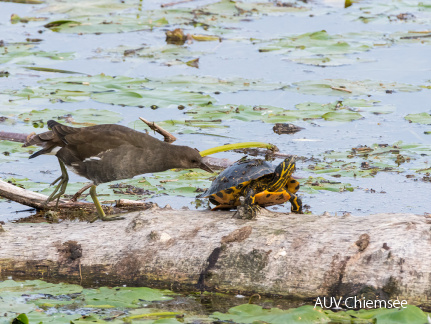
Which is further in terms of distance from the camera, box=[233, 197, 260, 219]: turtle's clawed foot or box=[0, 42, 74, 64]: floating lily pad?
box=[0, 42, 74, 64]: floating lily pad

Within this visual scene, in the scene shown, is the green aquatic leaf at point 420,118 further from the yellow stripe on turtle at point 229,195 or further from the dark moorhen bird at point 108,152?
the dark moorhen bird at point 108,152

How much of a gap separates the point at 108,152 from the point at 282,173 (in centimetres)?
136

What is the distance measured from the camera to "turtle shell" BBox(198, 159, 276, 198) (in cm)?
534

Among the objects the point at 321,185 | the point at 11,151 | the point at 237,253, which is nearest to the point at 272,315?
the point at 237,253

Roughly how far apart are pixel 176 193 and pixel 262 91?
324 centimetres

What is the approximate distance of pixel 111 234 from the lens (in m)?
4.68

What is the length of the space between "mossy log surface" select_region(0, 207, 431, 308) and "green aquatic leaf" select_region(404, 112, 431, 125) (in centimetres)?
355

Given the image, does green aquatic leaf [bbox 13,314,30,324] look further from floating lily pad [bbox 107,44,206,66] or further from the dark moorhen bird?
floating lily pad [bbox 107,44,206,66]

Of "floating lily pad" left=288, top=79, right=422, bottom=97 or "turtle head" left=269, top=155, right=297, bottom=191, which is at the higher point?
"floating lily pad" left=288, top=79, right=422, bottom=97

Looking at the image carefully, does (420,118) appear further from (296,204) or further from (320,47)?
(320,47)

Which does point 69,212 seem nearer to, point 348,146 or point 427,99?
point 348,146

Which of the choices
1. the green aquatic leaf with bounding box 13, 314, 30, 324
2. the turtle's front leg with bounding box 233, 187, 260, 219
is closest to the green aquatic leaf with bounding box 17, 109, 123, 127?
the turtle's front leg with bounding box 233, 187, 260, 219

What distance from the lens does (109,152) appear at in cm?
516

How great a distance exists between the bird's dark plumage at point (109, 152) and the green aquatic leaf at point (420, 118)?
345 cm
